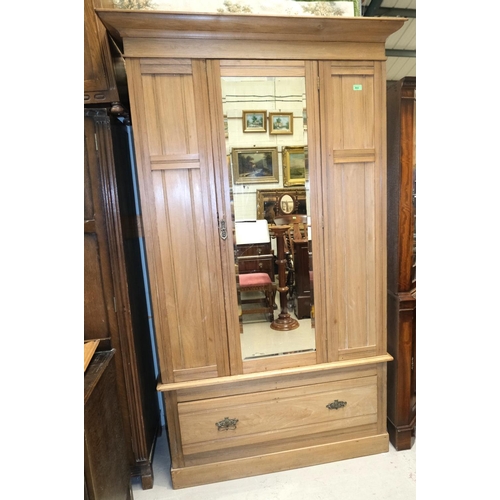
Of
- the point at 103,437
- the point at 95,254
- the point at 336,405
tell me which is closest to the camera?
the point at 103,437

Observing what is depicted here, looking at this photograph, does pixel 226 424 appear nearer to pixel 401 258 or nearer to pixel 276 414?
pixel 276 414

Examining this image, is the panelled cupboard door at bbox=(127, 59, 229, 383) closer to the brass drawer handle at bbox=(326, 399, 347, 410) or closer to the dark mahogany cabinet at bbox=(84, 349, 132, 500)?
the dark mahogany cabinet at bbox=(84, 349, 132, 500)

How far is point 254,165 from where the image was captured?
54.6 inches

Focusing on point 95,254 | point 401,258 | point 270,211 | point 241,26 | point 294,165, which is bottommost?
point 401,258

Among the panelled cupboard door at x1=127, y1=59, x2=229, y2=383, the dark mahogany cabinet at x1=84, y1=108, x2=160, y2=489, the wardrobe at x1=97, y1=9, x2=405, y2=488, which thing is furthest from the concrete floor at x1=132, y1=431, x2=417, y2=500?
the panelled cupboard door at x1=127, y1=59, x2=229, y2=383

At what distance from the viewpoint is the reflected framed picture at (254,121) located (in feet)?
4.46

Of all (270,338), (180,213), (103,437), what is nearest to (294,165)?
(180,213)

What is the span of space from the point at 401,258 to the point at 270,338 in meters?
0.84

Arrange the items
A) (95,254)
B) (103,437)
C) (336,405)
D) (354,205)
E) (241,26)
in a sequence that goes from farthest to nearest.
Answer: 1. (336,405)
2. (354,205)
3. (95,254)
4. (241,26)
5. (103,437)
